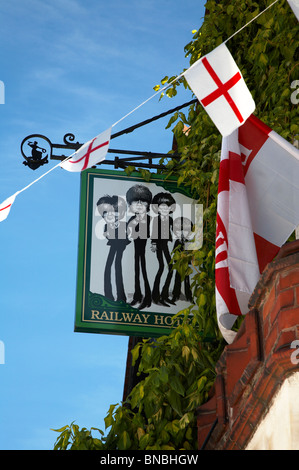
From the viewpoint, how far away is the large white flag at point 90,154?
680 cm

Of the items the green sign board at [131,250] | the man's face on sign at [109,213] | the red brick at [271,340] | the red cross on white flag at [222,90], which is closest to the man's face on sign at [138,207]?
the green sign board at [131,250]

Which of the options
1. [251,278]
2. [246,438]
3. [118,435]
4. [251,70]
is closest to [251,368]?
[246,438]

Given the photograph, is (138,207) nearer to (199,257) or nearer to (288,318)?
(199,257)

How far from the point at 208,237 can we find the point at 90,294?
4.30ft

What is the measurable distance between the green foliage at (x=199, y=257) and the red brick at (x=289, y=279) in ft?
6.99

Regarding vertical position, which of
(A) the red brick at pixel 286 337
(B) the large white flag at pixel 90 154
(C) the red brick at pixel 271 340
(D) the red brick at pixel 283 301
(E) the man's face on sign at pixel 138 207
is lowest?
(A) the red brick at pixel 286 337

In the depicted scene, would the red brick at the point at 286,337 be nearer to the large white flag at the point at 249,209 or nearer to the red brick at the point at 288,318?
the red brick at the point at 288,318

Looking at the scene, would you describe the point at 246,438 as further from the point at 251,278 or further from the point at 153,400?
the point at 153,400

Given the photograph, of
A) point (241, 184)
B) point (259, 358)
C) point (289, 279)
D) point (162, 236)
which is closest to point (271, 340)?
point (259, 358)

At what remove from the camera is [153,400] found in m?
7.07

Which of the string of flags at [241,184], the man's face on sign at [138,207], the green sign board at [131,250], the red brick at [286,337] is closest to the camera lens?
the red brick at [286,337]

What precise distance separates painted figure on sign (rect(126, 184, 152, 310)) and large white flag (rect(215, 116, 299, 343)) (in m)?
1.53

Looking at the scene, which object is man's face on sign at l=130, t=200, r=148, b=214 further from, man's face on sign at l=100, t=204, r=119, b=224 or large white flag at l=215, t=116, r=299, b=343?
large white flag at l=215, t=116, r=299, b=343

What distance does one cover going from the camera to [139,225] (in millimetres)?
8031
